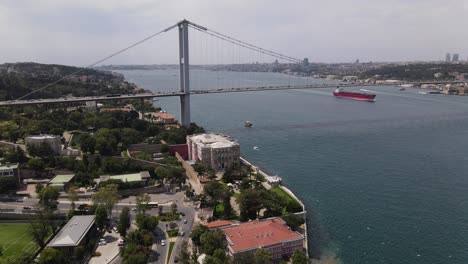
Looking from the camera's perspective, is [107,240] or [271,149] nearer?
[107,240]

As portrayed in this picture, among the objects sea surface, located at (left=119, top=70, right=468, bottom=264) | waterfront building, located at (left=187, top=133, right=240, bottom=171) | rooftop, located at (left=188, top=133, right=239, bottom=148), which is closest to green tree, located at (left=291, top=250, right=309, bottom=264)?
sea surface, located at (left=119, top=70, right=468, bottom=264)

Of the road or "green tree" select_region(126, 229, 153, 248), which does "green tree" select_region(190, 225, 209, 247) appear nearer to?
the road

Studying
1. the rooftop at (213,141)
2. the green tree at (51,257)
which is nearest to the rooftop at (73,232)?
the green tree at (51,257)

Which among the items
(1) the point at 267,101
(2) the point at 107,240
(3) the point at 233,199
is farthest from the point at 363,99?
(2) the point at 107,240

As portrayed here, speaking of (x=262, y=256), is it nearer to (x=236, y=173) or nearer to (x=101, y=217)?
(x=101, y=217)

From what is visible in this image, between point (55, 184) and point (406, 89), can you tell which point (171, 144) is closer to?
point (55, 184)

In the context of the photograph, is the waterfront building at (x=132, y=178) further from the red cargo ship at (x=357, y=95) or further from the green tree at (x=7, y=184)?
the red cargo ship at (x=357, y=95)

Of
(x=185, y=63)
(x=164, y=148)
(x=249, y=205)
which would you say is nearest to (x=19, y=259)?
(x=249, y=205)
